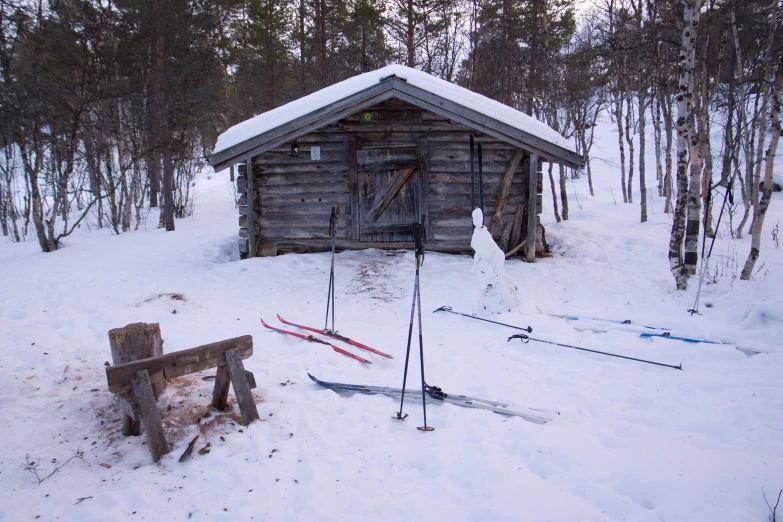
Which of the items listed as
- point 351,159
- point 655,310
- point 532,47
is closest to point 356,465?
point 655,310

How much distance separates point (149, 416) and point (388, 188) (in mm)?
7538

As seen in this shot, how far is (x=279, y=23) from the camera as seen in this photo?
61.7ft

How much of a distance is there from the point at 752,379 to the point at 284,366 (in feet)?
15.2

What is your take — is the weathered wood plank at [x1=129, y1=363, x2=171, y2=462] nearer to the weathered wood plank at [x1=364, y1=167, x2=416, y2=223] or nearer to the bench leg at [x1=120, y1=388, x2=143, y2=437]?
the bench leg at [x1=120, y1=388, x2=143, y2=437]

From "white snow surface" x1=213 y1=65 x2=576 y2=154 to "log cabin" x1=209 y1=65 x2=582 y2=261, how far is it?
0.48 metres

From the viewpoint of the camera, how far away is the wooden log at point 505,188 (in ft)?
32.4

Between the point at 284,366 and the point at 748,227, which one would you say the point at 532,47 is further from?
the point at 284,366

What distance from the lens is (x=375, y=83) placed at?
8.66 metres

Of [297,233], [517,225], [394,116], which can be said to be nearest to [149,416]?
[297,233]

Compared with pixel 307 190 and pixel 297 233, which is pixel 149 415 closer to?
pixel 297 233

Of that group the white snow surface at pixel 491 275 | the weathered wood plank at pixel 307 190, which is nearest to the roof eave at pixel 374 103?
the weathered wood plank at pixel 307 190

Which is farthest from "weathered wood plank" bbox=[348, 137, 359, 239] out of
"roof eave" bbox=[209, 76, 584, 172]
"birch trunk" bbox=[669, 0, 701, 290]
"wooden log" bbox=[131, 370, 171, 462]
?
"wooden log" bbox=[131, 370, 171, 462]

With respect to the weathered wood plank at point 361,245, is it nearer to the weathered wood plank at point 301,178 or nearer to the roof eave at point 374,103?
the weathered wood plank at point 301,178

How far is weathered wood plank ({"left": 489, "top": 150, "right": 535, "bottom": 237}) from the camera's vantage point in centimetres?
988
